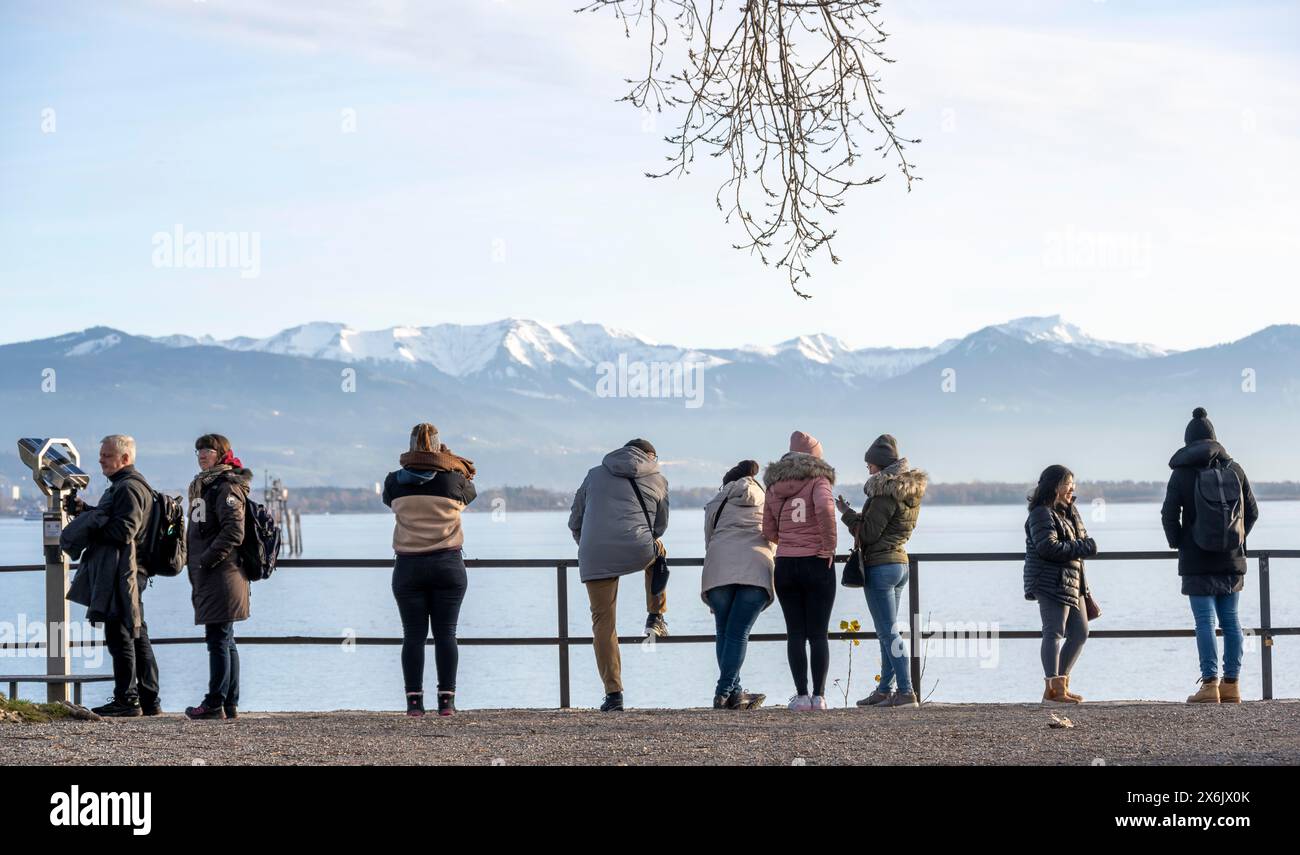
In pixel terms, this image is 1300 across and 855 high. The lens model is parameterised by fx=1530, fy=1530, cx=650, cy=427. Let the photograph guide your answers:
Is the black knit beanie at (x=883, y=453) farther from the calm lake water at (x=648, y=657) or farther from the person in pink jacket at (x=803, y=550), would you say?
the calm lake water at (x=648, y=657)

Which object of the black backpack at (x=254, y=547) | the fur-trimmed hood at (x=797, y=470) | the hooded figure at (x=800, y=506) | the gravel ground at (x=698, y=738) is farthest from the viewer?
the fur-trimmed hood at (x=797, y=470)

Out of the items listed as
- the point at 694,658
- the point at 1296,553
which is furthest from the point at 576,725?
the point at 694,658

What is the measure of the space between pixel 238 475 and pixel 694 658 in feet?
137

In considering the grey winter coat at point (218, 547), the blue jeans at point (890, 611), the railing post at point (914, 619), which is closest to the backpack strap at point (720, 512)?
the blue jeans at point (890, 611)

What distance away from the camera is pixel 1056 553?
31.0 ft

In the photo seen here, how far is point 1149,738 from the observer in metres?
7.53

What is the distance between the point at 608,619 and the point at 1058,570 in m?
2.85

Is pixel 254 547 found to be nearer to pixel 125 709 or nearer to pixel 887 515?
pixel 125 709

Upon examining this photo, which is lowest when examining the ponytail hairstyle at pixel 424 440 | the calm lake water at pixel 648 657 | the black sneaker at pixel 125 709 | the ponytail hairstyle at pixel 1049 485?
the calm lake water at pixel 648 657

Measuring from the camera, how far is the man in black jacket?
9.08m

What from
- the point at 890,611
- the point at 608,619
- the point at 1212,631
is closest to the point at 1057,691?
the point at 1212,631

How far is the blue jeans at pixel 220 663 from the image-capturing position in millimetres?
9062

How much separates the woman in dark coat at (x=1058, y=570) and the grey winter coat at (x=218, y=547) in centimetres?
479

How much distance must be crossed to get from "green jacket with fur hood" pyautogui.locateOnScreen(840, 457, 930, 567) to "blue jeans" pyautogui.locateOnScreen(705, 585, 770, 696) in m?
0.72
